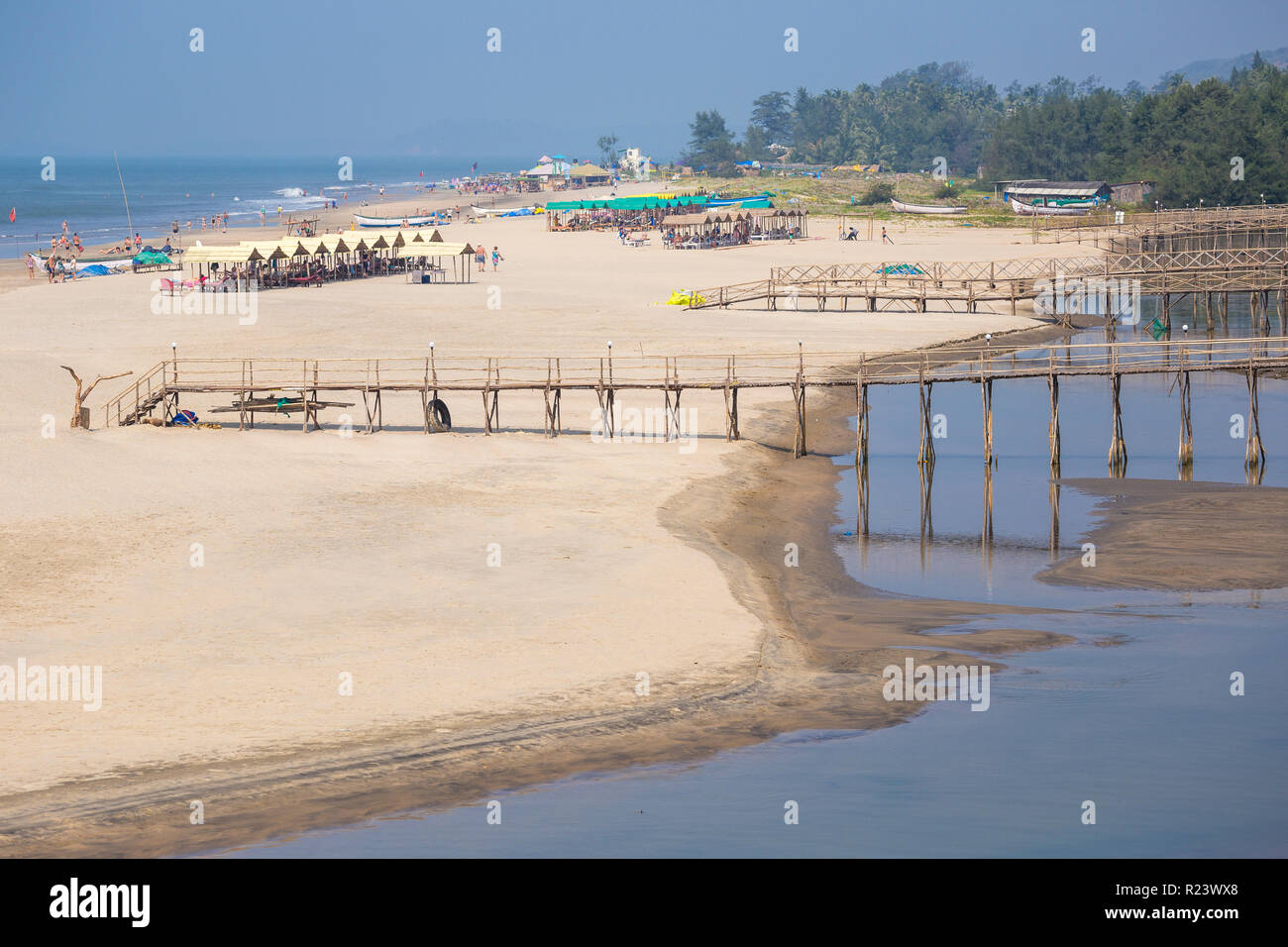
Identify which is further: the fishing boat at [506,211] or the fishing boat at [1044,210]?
the fishing boat at [506,211]

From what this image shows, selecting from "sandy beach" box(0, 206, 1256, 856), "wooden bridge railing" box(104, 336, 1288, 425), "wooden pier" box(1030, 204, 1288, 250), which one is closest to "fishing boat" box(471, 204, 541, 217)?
"wooden pier" box(1030, 204, 1288, 250)

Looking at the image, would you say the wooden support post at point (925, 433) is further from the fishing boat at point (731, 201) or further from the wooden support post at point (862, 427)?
the fishing boat at point (731, 201)

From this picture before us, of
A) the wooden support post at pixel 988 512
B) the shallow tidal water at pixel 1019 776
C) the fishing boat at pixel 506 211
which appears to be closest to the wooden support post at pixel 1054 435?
the wooden support post at pixel 988 512

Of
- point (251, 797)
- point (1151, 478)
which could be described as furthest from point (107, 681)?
point (1151, 478)

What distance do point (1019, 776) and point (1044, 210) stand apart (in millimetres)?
99330

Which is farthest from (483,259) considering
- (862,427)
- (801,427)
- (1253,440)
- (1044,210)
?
(1253,440)

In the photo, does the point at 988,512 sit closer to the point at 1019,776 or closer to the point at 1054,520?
the point at 1054,520

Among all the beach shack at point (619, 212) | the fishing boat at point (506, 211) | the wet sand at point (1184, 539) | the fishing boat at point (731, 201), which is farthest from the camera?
the fishing boat at point (506, 211)

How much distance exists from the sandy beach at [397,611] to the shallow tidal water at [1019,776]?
26.0 inches

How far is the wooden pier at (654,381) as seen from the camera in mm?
33906

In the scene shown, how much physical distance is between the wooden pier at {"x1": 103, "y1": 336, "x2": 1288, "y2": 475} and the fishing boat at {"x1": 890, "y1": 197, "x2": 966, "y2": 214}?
68.2 metres

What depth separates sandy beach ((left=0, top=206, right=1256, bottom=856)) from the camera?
16.7 m

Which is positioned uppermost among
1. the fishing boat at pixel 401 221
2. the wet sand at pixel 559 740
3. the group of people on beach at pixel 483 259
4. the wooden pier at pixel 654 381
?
the fishing boat at pixel 401 221

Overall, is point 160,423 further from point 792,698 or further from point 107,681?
point 792,698
